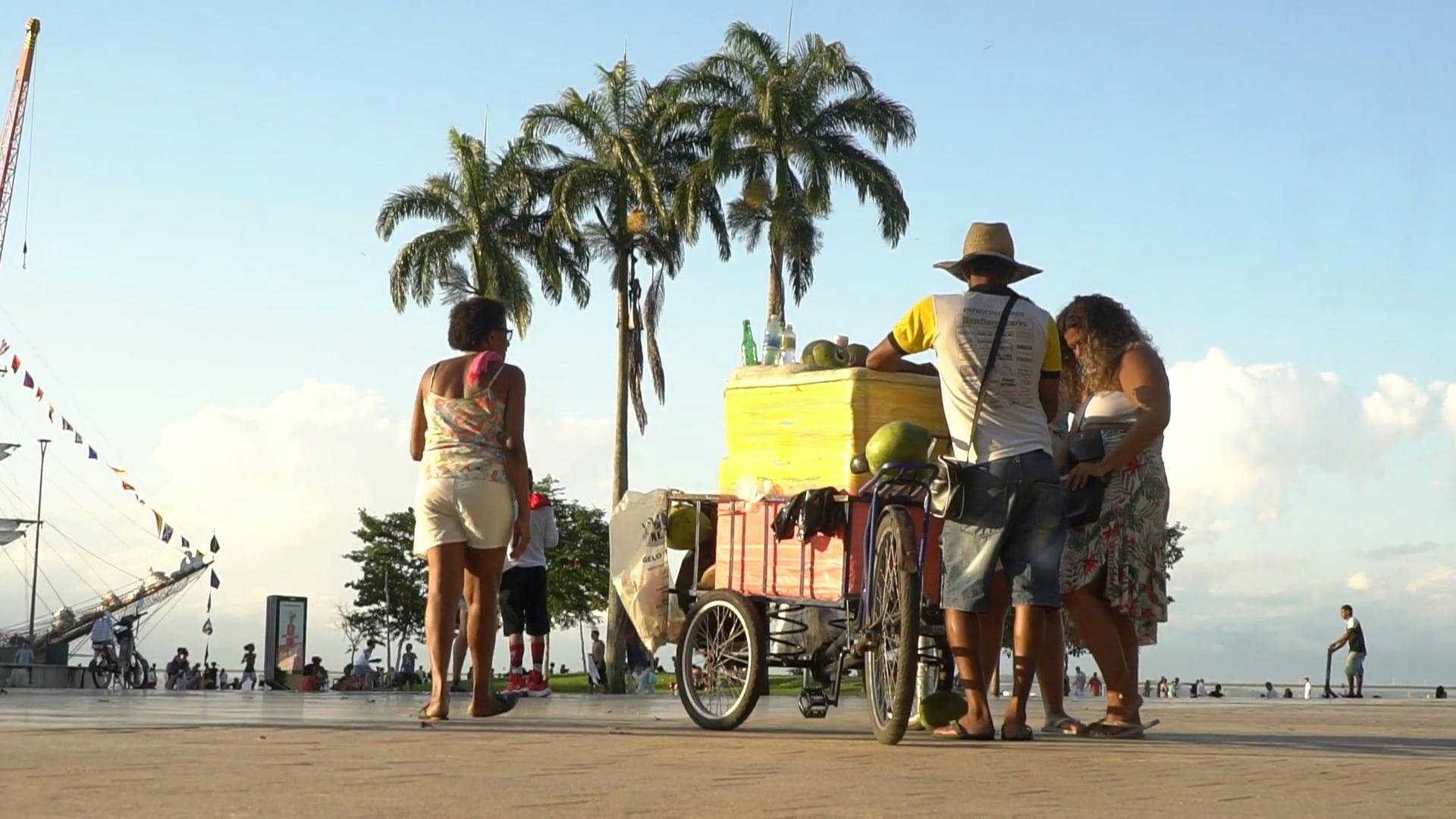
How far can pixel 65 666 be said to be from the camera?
45625 millimetres

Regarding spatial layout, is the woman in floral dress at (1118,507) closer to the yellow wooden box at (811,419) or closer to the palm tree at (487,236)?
the yellow wooden box at (811,419)

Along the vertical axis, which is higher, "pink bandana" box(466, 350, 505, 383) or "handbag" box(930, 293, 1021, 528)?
"pink bandana" box(466, 350, 505, 383)

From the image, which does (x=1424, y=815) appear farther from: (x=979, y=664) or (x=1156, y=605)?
(x=1156, y=605)

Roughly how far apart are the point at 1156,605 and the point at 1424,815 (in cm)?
401

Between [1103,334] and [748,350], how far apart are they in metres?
2.90

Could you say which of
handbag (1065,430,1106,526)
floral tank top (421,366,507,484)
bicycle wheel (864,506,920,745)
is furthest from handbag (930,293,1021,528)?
floral tank top (421,366,507,484)

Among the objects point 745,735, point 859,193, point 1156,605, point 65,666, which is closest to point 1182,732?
point 1156,605

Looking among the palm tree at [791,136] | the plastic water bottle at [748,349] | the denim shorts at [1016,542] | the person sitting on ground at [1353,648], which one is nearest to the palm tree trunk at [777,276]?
the palm tree at [791,136]

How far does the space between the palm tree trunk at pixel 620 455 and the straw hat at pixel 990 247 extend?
32.1 meters

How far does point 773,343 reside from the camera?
409 inches

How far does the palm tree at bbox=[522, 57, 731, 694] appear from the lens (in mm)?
43938

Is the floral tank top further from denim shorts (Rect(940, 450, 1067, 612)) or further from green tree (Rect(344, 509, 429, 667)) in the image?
green tree (Rect(344, 509, 429, 667))

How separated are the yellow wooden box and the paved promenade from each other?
4.32 ft

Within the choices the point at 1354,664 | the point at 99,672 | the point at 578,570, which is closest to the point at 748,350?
the point at 1354,664
